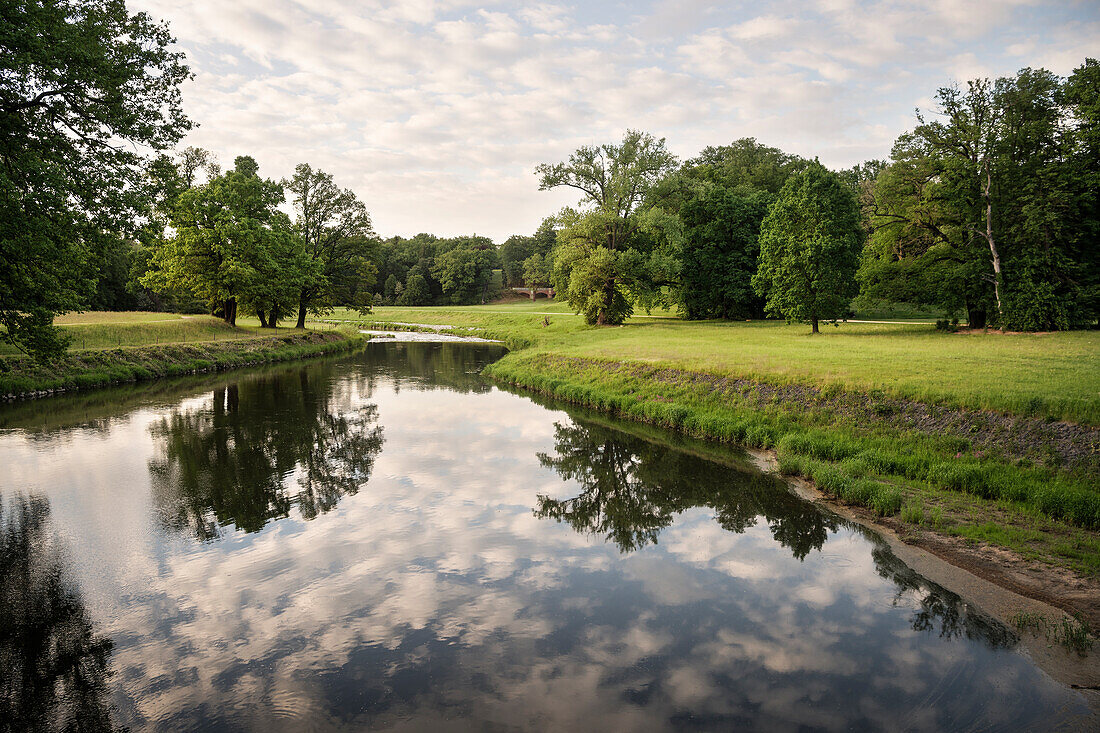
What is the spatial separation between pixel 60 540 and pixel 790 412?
18772 millimetres

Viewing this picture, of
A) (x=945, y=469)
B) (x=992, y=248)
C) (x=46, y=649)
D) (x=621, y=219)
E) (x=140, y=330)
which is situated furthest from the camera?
(x=621, y=219)

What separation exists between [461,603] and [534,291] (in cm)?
10532

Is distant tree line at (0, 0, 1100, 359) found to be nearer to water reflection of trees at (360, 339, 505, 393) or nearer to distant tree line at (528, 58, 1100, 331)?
distant tree line at (528, 58, 1100, 331)

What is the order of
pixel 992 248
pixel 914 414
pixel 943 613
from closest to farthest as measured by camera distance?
pixel 943 613, pixel 914 414, pixel 992 248

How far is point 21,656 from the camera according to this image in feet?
24.4

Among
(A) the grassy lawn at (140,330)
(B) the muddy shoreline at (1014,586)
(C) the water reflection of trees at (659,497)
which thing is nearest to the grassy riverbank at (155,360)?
(A) the grassy lawn at (140,330)

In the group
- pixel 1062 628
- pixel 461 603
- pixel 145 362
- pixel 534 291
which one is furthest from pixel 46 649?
pixel 534 291

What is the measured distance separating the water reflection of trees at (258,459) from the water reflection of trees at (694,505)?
19.1ft

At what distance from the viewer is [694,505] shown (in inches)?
554

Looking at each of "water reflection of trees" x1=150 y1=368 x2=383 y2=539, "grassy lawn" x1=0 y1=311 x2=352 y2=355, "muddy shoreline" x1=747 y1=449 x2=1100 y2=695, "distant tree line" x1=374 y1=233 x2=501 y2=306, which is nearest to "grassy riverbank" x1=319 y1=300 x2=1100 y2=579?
"muddy shoreline" x1=747 y1=449 x2=1100 y2=695

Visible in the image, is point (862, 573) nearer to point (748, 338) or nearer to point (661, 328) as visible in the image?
point (748, 338)

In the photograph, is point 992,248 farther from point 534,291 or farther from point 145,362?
point 534,291

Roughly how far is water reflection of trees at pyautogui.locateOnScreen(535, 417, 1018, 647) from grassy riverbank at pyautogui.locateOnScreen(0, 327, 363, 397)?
14.8 meters

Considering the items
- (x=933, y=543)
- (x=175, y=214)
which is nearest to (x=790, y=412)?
(x=933, y=543)
